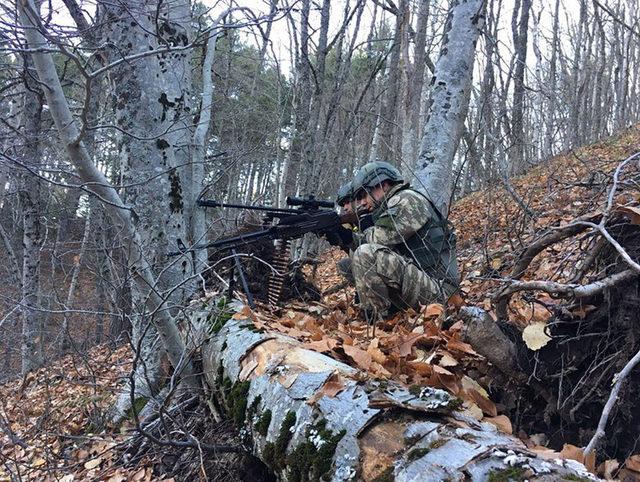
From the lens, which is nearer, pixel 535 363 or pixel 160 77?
pixel 535 363

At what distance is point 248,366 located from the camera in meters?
2.51

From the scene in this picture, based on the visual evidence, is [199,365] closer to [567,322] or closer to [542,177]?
[567,322]

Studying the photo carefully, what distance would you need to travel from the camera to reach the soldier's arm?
12.0ft

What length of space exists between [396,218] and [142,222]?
2069 mm

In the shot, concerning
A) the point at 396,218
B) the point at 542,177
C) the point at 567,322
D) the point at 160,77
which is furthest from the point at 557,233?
the point at 542,177

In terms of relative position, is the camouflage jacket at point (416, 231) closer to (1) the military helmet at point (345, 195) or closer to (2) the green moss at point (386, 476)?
(1) the military helmet at point (345, 195)

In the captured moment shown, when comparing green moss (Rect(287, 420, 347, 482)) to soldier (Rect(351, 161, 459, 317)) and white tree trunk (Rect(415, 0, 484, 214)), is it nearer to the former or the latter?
soldier (Rect(351, 161, 459, 317))

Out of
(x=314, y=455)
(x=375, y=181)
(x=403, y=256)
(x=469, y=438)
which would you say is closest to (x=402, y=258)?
(x=403, y=256)

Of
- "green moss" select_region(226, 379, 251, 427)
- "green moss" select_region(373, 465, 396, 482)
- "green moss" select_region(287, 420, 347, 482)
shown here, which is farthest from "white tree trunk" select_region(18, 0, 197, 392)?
"green moss" select_region(373, 465, 396, 482)

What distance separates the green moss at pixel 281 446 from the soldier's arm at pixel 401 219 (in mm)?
1991

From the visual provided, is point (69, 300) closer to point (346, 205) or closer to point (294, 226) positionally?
point (294, 226)

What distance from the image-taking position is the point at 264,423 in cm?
206

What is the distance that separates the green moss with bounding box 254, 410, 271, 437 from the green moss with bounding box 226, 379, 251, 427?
0.69ft

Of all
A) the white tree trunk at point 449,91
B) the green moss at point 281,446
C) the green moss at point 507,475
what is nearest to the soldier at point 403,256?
the white tree trunk at point 449,91
